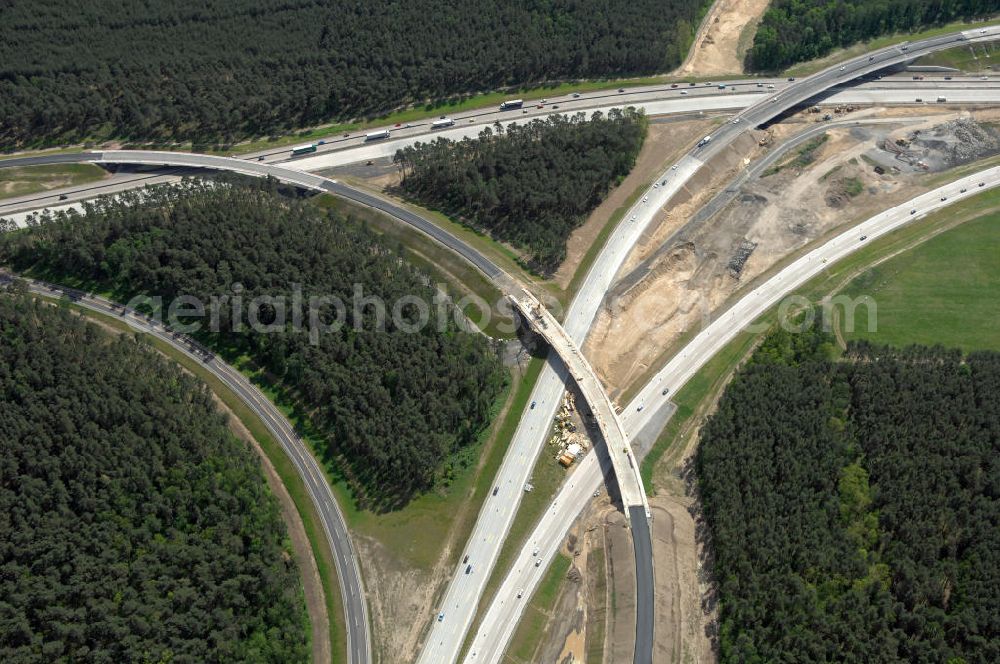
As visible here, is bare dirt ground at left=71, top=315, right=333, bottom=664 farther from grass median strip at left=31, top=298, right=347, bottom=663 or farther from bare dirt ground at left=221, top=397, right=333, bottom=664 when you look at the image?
grass median strip at left=31, top=298, right=347, bottom=663

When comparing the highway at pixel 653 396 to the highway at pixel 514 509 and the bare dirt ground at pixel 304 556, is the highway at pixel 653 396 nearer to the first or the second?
the highway at pixel 514 509

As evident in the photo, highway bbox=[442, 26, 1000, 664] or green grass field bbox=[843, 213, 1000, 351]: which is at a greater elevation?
green grass field bbox=[843, 213, 1000, 351]

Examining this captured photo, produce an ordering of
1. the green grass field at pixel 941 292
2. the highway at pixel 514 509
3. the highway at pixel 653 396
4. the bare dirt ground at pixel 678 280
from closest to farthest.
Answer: the highway at pixel 514 509 → the highway at pixel 653 396 → the green grass field at pixel 941 292 → the bare dirt ground at pixel 678 280

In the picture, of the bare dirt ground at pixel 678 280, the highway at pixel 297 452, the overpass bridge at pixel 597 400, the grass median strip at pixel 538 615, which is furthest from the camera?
the bare dirt ground at pixel 678 280

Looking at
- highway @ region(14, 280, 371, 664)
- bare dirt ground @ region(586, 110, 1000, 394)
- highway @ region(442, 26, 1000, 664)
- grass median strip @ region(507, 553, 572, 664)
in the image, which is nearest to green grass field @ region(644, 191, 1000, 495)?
bare dirt ground @ region(586, 110, 1000, 394)

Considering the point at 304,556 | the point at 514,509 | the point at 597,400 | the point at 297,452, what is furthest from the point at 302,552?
the point at 597,400

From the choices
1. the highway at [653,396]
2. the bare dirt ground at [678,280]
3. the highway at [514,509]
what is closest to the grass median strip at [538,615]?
the highway at [653,396]

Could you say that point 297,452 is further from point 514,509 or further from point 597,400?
point 597,400
